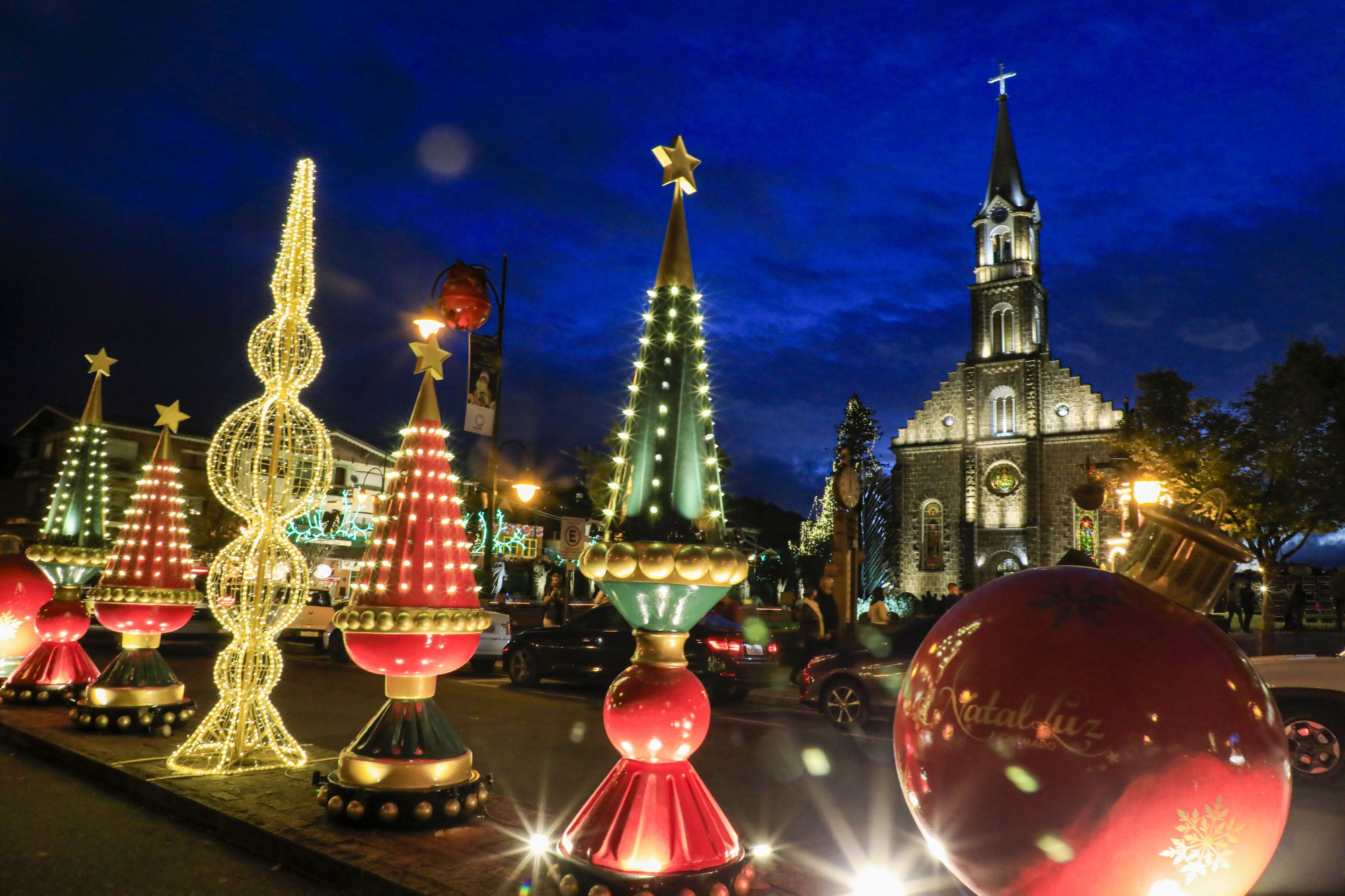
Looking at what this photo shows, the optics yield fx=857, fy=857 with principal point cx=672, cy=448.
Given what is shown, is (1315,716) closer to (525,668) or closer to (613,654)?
(613,654)

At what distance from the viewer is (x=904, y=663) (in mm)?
10234

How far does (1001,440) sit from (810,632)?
119 ft

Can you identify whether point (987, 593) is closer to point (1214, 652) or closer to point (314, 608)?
point (1214, 652)

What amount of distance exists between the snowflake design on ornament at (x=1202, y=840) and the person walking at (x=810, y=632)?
13.1m

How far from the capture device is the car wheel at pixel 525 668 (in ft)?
49.1

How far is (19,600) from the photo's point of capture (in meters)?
9.77

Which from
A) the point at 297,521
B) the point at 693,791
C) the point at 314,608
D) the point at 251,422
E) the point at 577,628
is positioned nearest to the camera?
the point at 693,791

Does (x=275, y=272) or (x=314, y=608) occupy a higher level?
(x=275, y=272)

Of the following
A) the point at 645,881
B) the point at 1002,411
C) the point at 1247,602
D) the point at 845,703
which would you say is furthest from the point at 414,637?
the point at 1002,411

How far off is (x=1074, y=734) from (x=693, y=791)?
2.21 m

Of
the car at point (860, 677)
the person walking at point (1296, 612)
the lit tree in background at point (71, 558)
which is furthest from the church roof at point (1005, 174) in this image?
the lit tree in background at point (71, 558)

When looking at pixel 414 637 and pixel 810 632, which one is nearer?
pixel 414 637

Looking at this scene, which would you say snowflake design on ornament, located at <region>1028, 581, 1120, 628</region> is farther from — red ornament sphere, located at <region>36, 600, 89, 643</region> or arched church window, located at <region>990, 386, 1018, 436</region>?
arched church window, located at <region>990, 386, 1018, 436</region>

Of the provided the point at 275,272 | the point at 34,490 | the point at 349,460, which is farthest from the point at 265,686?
the point at 34,490
